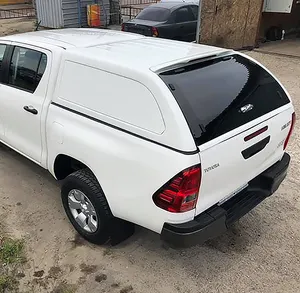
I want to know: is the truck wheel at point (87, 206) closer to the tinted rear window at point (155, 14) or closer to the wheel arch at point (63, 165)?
the wheel arch at point (63, 165)

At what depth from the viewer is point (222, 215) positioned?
265 cm

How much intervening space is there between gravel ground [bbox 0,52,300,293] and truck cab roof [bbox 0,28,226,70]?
1.63 m

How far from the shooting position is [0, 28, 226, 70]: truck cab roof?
9.12 feet

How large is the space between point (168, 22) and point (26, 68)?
751 centimetres

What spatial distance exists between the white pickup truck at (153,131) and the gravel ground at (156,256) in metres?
0.22

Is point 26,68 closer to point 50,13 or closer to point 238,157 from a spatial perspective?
point 238,157

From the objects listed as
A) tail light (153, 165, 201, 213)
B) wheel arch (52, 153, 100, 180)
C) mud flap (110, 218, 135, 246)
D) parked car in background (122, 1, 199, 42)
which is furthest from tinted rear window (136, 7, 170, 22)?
tail light (153, 165, 201, 213)

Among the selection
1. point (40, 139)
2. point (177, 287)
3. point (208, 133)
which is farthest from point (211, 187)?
point (40, 139)

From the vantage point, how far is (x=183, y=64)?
→ 2.77 meters

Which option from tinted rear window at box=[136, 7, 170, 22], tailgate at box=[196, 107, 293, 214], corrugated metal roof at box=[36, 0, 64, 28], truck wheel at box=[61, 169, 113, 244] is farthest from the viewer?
corrugated metal roof at box=[36, 0, 64, 28]

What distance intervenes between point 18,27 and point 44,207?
14.5m

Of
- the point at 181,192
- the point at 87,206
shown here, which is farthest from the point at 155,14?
the point at 181,192

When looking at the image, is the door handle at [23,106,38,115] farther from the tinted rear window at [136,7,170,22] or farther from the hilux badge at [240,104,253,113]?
the tinted rear window at [136,7,170,22]

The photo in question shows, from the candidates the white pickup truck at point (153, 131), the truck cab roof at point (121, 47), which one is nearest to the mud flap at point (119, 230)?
the white pickup truck at point (153, 131)
